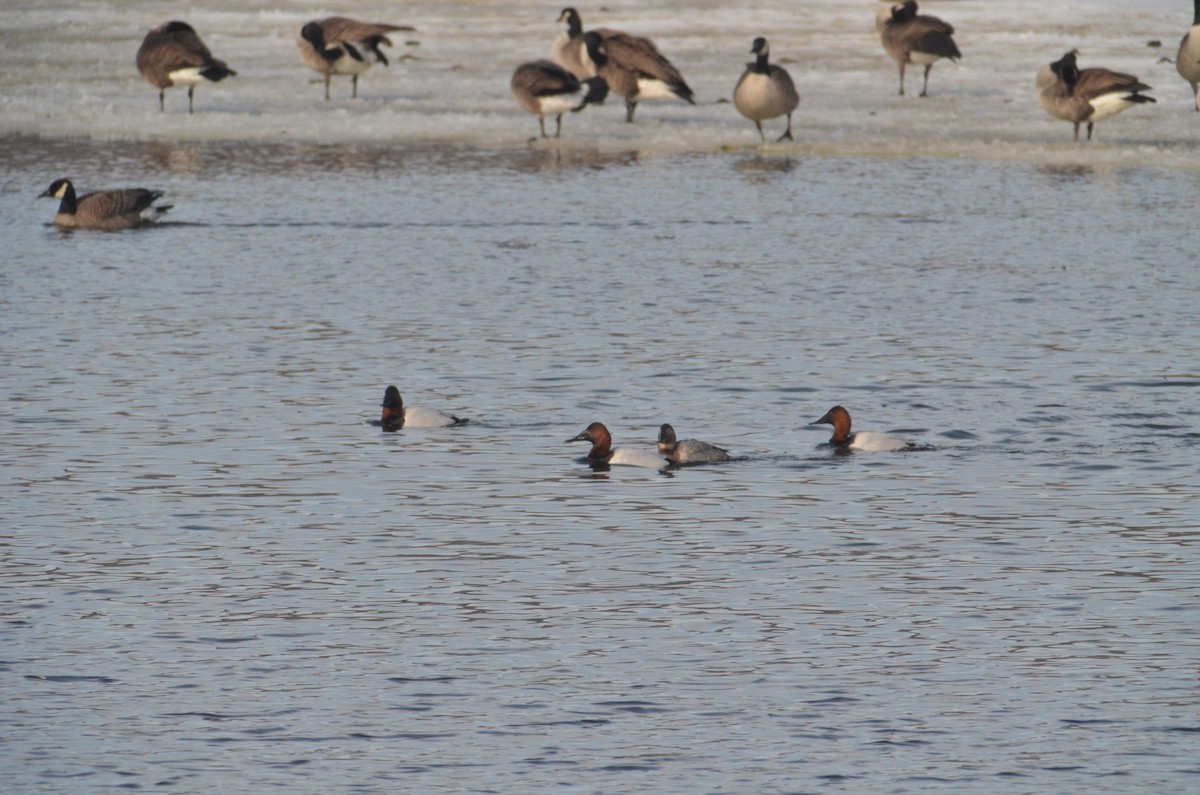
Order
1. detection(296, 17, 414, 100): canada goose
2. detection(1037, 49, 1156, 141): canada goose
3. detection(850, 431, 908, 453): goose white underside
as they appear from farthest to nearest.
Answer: detection(296, 17, 414, 100): canada goose → detection(1037, 49, 1156, 141): canada goose → detection(850, 431, 908, 453): goose white underside

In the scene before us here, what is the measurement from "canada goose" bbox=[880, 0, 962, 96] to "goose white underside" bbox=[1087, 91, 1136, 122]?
4033 millimetres

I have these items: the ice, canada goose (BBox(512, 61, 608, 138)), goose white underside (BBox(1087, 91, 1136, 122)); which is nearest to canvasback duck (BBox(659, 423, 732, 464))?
the ice

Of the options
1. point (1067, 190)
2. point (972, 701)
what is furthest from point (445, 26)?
point (972, 701)

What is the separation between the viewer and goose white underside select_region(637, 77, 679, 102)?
1200 inches

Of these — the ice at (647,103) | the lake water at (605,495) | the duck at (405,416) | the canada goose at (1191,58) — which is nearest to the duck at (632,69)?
the ice at (647,103)

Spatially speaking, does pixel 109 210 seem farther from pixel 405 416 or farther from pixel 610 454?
pixel 610 454

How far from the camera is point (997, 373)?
1510 centimetres

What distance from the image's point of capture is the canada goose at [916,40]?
31.3 metres

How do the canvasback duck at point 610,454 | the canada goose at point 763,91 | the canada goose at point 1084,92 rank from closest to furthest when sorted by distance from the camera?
the canvasback duck at point 610,454 < the canada goose at point 1084,92 < the canada goose at point 763,91

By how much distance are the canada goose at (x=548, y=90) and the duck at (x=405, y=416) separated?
15.9m

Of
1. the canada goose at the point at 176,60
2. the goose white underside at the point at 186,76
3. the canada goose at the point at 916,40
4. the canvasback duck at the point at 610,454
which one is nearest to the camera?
the canvasback duck at the point at 610,454

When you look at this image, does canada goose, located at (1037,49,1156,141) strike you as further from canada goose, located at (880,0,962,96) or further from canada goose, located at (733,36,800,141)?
canada goose, located at (880,0,962,96)

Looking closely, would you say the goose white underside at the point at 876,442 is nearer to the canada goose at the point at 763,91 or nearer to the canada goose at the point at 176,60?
the canada goose at the point at 763,91

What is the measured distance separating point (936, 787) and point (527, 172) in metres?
20.4
